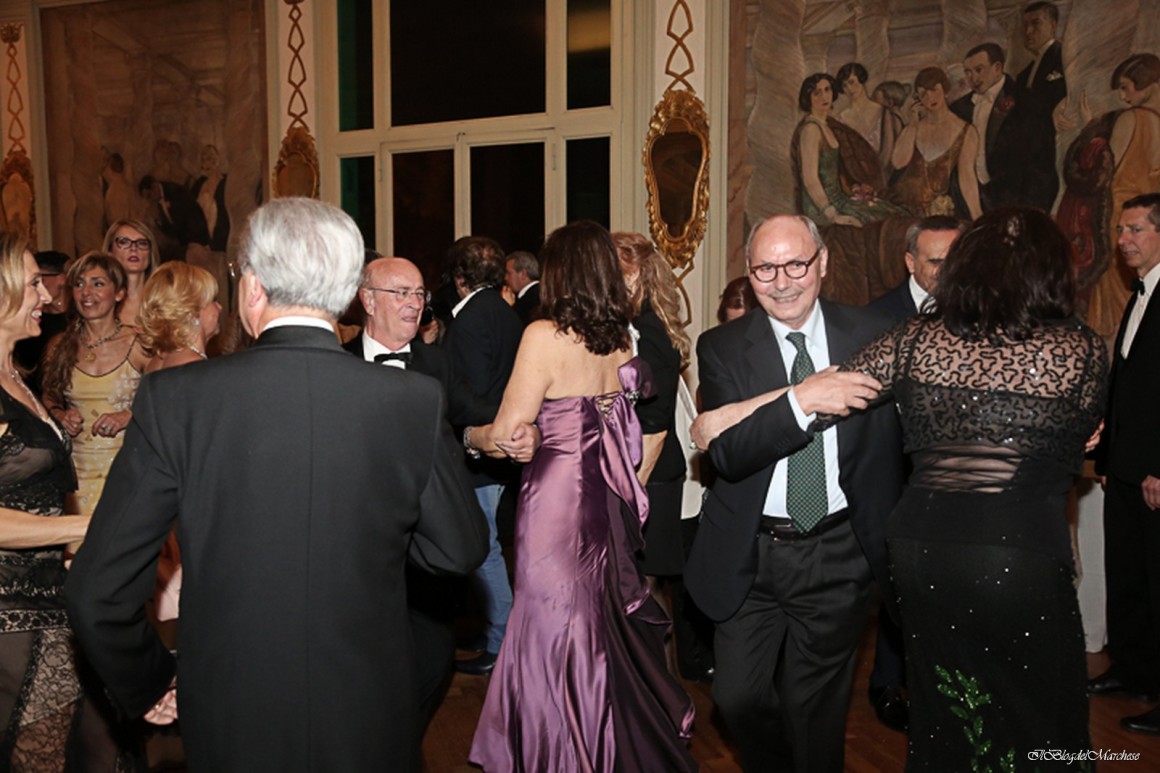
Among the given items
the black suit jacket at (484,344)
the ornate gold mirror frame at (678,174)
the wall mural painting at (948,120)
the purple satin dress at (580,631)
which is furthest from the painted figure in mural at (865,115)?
the purple satin dress at (580,631)

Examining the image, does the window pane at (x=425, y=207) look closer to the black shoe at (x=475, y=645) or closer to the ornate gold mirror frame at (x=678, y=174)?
the ornate gold mirror frame at (x=678, y=174)

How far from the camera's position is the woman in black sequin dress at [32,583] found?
2.42 meters

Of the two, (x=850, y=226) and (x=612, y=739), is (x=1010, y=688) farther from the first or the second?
(x=850, y=226)

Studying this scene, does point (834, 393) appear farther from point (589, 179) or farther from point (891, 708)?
point (589, 179)

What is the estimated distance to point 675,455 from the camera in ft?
13.8

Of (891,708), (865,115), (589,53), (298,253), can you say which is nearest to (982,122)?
(865,115)

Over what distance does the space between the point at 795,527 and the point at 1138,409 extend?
7.30ft

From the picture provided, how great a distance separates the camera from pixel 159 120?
10.0m

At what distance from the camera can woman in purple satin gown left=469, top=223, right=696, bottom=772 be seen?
11.4 feet

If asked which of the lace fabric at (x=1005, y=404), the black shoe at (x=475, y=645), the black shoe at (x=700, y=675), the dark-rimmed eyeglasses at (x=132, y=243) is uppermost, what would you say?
the dark-rimmed eyeglasses at (x=132, y=243)

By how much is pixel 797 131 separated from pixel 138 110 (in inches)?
263

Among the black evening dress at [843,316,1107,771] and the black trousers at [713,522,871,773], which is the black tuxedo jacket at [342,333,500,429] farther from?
the black evening dress at [843,316,1107,771]

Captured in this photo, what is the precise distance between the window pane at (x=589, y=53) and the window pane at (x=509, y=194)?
61 cm

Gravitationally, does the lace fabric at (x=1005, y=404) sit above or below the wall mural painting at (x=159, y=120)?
below
